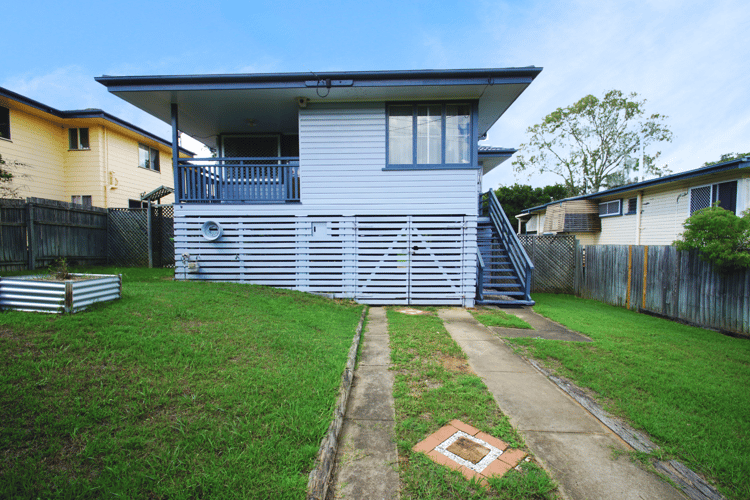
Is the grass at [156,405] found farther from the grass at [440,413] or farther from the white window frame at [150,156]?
the white window frame at [150,156]

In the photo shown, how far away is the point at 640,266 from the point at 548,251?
9.52 feet

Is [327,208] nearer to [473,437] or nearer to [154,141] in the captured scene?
[473,437]

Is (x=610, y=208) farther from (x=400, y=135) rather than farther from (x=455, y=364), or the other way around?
(x=455, y=364)

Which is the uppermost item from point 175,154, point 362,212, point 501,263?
point 175,154

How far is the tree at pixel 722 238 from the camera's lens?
5723 mm

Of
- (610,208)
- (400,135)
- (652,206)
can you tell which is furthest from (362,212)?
(610,208)

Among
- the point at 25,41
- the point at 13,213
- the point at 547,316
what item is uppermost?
the point at 25,41

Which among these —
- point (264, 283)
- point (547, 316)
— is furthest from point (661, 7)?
point (264, 283)

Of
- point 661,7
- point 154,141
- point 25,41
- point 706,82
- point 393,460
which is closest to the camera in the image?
point 393,460

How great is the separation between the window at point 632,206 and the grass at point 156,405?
14.8 meters

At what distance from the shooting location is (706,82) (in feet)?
62.2

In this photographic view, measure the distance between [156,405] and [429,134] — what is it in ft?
24.4

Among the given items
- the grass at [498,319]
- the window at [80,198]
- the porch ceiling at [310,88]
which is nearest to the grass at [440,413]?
the grass at [498,319]

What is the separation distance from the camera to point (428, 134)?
7.89 metres
